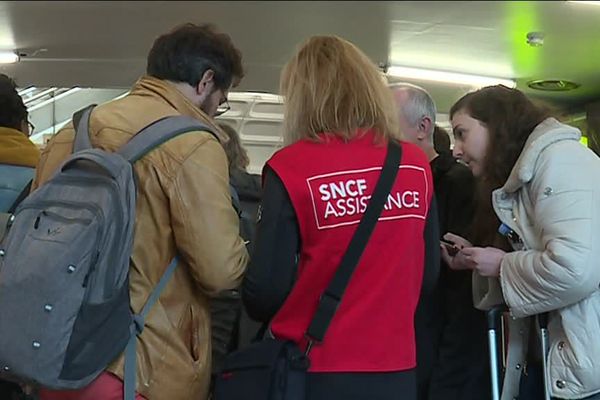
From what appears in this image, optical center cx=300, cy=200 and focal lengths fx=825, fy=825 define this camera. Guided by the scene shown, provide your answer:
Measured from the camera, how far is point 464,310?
2.14 m

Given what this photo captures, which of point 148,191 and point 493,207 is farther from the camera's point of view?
point 493,207

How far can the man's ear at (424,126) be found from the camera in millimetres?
2391

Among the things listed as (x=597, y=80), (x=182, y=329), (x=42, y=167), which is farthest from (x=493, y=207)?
(x=597, y=80)

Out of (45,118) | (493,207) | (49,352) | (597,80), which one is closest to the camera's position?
(49,352)

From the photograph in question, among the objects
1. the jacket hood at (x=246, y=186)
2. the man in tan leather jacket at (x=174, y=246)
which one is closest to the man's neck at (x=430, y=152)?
the jacket hood at (x=246, y=186)

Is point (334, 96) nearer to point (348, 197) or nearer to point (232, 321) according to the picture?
point (348, 197)

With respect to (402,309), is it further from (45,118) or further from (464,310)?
(45,118)

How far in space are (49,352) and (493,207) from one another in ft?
3.43

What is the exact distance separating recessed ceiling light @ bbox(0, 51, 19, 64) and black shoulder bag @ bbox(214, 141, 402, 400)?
4878 mm

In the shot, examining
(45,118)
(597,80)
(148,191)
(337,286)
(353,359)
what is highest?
(148,191)

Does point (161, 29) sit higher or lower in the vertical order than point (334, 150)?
lower

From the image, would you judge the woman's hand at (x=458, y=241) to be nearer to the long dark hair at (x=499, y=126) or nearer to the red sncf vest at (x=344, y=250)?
the long dark hair at (x=499, y=126)

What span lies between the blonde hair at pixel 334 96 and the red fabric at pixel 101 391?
588 millimetres

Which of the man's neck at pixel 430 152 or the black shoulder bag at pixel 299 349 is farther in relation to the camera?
the man's neck at pixel 430 152
